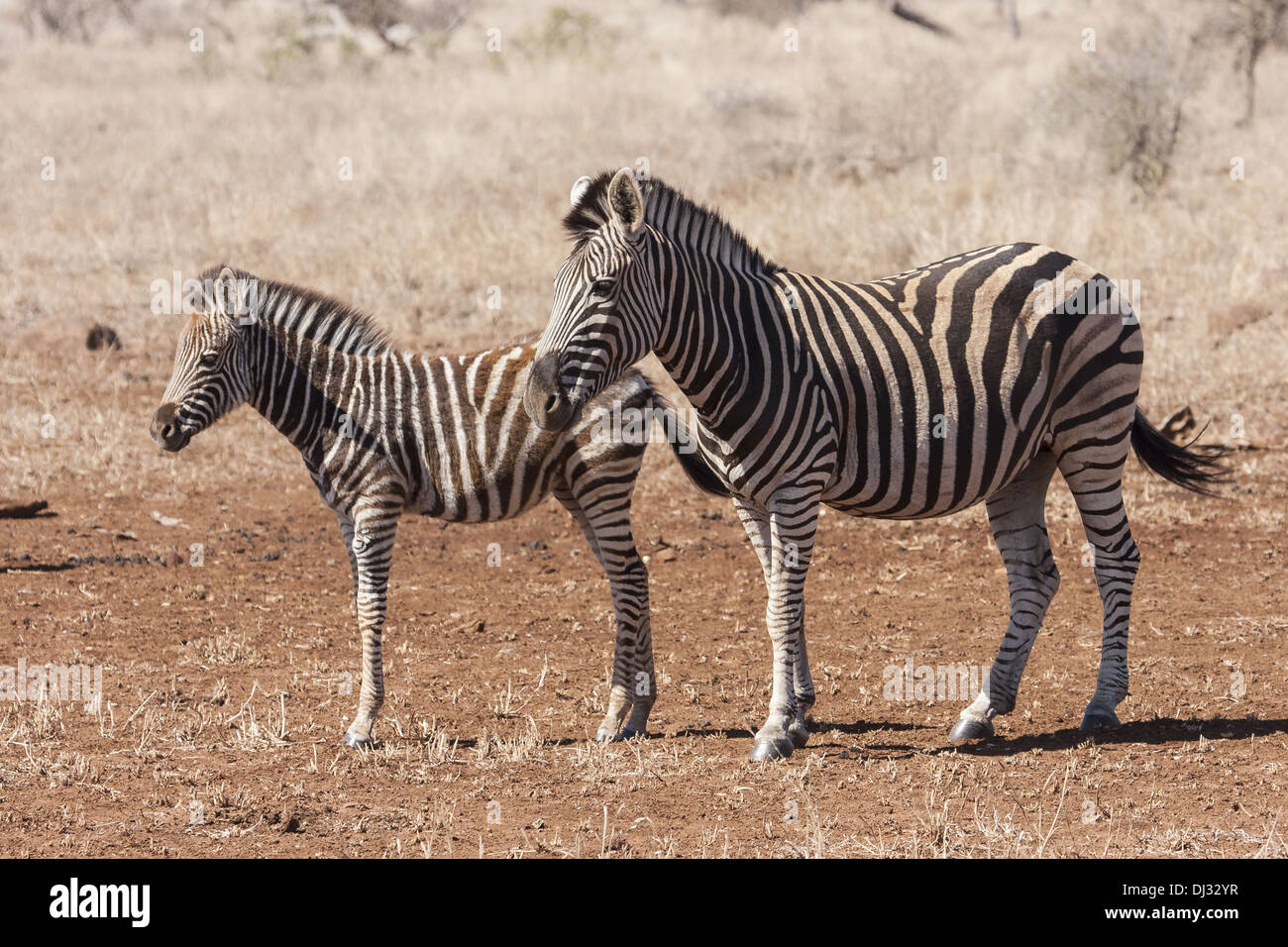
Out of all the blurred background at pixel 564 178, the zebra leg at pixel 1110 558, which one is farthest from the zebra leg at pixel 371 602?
the blurred background at pixel 564 178

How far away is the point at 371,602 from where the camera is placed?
Answer: 21.4 ft

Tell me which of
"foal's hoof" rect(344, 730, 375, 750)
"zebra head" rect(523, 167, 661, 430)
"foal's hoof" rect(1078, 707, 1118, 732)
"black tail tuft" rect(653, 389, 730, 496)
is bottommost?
"foal's hoof" rect(344, 730, 375, 750)

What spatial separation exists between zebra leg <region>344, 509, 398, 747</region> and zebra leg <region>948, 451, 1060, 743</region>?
9.24ft

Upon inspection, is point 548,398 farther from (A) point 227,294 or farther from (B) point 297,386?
(A) point 227,294

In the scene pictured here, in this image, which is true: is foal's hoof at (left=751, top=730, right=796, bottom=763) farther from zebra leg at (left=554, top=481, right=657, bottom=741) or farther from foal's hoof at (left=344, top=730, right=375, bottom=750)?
foal's hoof at (left=344, top=730, right=375, bottom=750)

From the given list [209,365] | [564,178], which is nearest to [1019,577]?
[209,365]

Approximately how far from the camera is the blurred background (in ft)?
45.7

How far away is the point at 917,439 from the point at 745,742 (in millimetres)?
1671

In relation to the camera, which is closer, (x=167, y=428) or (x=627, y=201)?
(x=627, y=201)

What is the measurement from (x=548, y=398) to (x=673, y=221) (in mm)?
1139

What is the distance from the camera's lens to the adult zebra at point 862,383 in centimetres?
574

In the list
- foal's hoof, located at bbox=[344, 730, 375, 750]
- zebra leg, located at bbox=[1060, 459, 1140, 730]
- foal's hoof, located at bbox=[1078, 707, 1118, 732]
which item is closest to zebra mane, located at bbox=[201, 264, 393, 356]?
foal's hoof, located at bbox=[344, 730, 375, 750]

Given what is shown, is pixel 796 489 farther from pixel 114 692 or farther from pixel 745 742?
pixel 114 692
